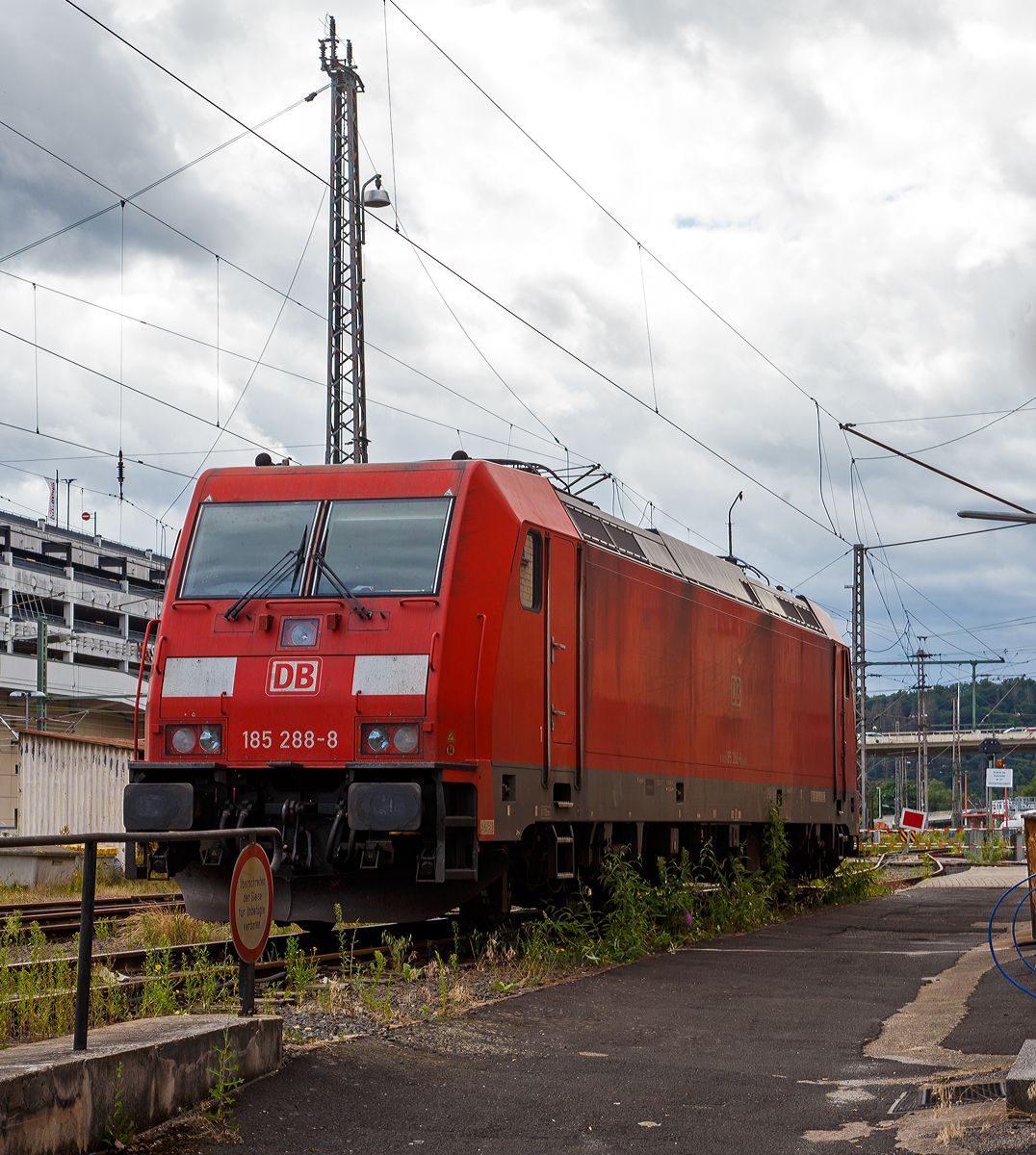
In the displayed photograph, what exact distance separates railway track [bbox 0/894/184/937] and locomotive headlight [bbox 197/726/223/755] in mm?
2848

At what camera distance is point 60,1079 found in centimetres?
493

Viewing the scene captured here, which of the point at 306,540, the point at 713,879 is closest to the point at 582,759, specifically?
the point at 306,540

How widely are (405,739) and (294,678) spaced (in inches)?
40.2

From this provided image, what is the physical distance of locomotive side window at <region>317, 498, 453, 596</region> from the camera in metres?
10.5

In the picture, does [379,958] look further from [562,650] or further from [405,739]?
[562,650]

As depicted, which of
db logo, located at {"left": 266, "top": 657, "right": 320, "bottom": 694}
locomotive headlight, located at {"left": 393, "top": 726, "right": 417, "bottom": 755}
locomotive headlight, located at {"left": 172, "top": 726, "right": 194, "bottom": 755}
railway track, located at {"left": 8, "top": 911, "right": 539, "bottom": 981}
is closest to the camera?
railway track, located at {"left": 8, "top": 911, "right": 539, "bottom": 981}

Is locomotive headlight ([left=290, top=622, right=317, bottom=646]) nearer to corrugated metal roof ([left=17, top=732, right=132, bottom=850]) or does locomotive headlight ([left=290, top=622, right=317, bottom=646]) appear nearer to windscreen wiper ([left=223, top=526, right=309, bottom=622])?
windscreen wiper ([left=223, top=526, right=309, bottom=622])

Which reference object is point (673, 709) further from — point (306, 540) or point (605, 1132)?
point (605, 1132)

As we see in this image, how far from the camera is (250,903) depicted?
684 centimetres

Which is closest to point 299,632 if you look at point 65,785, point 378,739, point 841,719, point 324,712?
point 324,712

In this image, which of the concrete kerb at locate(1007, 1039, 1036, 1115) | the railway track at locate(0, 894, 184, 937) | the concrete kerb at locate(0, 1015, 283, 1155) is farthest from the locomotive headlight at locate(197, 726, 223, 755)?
the concrete kerb at locate(1007, 1039, 1036, 1115)

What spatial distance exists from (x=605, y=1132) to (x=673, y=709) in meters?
8.74

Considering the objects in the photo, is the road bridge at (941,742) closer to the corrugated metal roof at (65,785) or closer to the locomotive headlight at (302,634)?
the corrugated metal roof at (65,785)

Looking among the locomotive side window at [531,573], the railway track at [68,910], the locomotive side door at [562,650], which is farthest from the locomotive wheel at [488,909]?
the railway track at [68,910]
